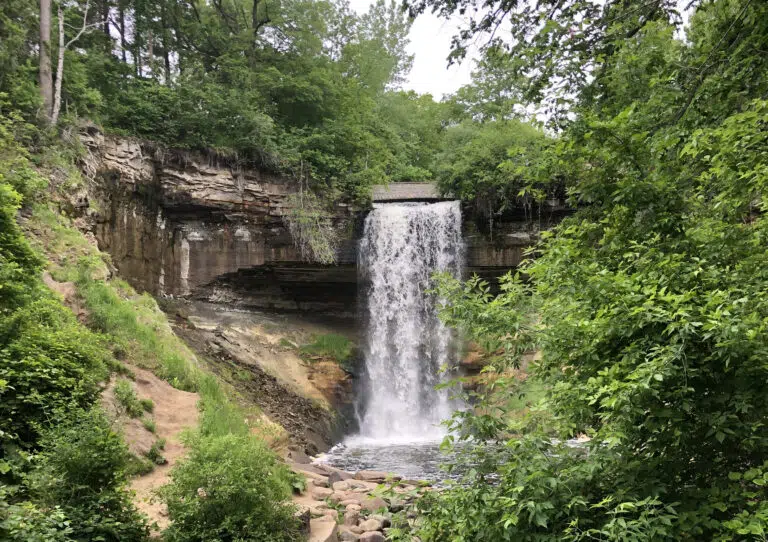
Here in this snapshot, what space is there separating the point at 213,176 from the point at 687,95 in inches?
616

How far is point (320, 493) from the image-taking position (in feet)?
25.8

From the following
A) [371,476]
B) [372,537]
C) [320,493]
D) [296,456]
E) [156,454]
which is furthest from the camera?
[296,456]

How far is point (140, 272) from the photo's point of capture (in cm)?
1590

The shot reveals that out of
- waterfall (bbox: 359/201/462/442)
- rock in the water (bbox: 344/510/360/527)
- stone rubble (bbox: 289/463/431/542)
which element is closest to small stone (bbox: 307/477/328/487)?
stone rubble (bbox: 289/463/431/542)

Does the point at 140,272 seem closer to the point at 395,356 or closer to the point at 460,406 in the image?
the point at 395,356

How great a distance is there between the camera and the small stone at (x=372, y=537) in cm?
656

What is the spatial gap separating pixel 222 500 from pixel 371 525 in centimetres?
285

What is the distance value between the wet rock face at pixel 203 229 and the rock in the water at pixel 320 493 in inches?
407

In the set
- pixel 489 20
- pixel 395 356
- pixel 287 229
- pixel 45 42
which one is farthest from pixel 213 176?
pixel 489 20

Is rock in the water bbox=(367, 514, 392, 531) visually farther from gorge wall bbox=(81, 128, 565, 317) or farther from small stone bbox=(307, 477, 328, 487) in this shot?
gorge wall bbox=(81, 128, 565, 317)

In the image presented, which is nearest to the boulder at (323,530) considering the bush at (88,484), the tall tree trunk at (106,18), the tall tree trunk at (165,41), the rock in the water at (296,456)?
the bush at (88,484)

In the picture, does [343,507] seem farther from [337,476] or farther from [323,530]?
[337,476]

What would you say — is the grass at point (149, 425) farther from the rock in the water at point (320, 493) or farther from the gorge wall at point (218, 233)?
the gorge wall at point (218, 233)

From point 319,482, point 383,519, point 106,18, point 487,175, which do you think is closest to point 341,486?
point 319,482
